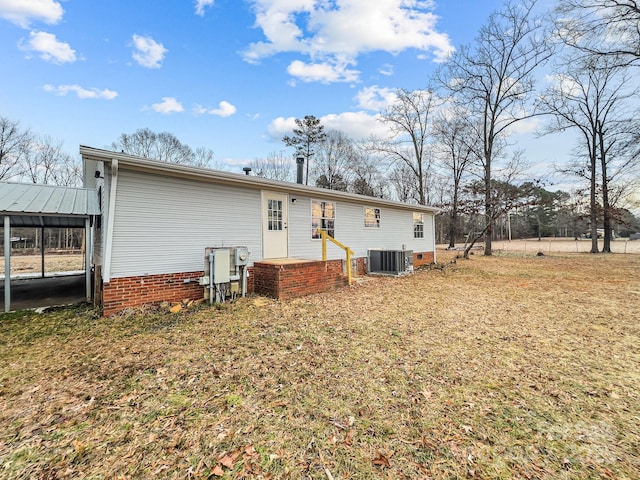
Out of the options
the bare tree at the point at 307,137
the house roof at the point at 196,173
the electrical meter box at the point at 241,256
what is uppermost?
the bare tree at the point at 307,137

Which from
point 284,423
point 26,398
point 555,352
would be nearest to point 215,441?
point 284,423

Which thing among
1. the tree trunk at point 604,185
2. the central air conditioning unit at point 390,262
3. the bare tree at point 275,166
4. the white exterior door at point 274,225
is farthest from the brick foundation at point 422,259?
the bare tree at point 275,166

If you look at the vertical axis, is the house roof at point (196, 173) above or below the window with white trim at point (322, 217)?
above

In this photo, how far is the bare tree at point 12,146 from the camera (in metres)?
20.5

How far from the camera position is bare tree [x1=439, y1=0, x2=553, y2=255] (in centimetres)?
1575

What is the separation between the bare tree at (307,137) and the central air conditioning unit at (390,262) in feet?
49.4

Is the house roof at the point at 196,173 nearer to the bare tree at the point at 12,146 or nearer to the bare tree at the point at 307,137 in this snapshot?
the bare tree at the point at 307,137

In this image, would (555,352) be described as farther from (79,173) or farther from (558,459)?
(79,173)

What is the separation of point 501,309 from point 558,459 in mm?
4232

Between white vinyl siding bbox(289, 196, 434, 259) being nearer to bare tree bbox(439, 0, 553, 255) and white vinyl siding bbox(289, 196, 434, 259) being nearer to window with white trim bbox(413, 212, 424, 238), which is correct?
window with white trim bbox(413, 212, 424, 238)

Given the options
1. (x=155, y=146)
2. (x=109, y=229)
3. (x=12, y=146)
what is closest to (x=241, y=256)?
(x=109, y=229)

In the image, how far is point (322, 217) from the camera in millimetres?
8711

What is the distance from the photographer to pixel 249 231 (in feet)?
22.7

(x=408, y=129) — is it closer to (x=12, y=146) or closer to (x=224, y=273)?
(x=224, y=273)
